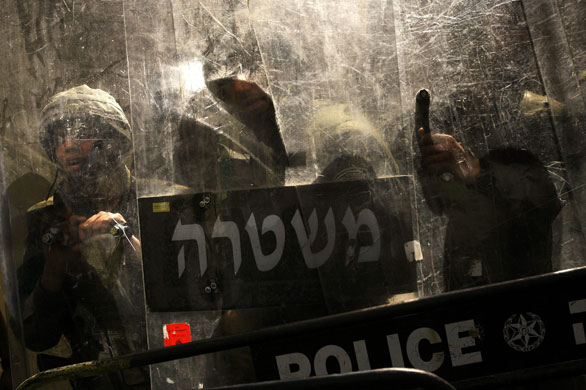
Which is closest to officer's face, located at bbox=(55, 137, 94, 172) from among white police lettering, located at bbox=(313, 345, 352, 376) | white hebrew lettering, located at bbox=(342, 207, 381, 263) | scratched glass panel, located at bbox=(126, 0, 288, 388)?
scratched glass panel, located at bbox=(126, 0, 288, 388)

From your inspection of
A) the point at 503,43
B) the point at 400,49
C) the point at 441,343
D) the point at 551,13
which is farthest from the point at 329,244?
the point at 551,13

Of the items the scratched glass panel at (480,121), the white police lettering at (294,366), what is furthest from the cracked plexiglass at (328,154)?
the white police lettering at (294,366)

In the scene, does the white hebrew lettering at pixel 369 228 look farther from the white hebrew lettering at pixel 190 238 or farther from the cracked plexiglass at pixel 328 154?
the white hebrew lettering at pixel 190 238

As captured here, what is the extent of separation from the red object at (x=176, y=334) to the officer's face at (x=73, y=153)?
62 cm

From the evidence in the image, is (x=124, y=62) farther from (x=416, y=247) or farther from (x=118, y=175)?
(x=416, y=247)

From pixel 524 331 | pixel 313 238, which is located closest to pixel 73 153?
pixel 313 238

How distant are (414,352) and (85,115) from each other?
1299mm

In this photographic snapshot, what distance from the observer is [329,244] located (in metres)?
1.48

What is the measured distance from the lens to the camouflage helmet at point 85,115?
5.16ft

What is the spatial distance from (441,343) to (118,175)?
3.79 feet

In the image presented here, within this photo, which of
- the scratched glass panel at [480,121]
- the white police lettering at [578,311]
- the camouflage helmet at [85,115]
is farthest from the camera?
the camouflage helmet at [85,115]

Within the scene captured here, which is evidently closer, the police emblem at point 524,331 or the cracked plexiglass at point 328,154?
the police emblem at point 524,331

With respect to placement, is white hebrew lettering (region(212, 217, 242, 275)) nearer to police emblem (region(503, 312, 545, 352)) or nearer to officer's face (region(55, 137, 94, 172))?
officer's face (region(55, 137, 94, 172))

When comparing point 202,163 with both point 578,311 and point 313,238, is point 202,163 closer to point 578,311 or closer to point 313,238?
point 313,238
